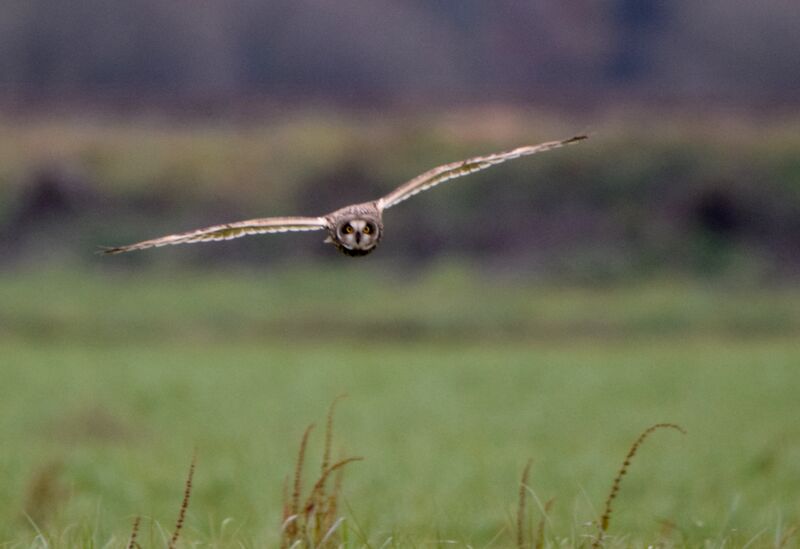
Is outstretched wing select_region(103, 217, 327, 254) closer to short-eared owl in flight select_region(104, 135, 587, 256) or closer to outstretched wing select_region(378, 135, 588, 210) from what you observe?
short-eared owl in flight select_region(104, 135, 587, 256)

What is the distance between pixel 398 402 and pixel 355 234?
20.4 metres

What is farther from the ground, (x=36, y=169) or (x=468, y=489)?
(x=36, y=169)

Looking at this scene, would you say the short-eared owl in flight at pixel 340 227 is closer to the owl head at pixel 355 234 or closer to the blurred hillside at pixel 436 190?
the owl head at pixel 355 234

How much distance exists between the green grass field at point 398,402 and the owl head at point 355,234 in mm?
1854

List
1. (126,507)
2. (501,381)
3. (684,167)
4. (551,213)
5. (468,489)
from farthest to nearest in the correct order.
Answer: (684,167) < (551,213) < (501,381) < (468,489) < (126,507)

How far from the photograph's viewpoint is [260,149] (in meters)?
46.5

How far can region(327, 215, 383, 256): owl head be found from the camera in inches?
100

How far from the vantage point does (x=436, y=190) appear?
4138 centimetres

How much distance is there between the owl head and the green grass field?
6.08ft

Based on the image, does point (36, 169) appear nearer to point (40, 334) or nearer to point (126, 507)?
point (40, 334)

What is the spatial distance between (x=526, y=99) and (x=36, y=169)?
1689 centimetres

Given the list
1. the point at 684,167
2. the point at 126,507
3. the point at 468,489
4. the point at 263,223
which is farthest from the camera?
the point at 684,167

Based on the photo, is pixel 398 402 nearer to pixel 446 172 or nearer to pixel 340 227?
pixel 446 172

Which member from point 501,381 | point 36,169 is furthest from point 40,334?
point 501,381
